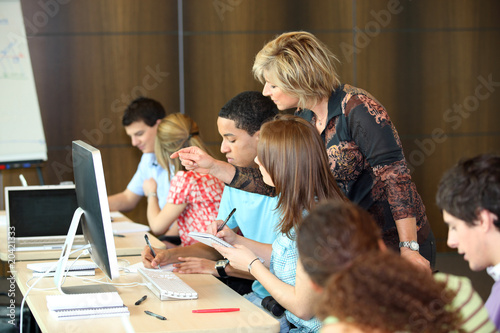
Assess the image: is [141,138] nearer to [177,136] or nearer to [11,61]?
[177,136]

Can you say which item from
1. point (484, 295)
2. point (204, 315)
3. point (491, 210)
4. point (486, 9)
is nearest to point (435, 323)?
point (491, 210)

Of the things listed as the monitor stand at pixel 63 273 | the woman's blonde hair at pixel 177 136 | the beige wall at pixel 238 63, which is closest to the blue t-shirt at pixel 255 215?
the monitor stand at pixel 63 273

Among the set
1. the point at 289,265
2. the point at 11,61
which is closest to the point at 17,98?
the point at 11,61

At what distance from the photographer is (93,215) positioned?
6.26 feet

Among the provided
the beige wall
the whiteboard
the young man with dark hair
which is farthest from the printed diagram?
the young man with dark hair

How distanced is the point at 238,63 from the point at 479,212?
3.60 metres

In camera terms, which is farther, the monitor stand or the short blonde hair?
the short blonde hair

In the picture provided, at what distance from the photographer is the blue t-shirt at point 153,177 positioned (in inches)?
153

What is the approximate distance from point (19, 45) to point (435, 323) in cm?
416

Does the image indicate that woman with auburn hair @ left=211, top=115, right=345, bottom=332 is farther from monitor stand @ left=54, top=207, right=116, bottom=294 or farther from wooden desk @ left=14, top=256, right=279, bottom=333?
monitor stand @ left=54, top=207, right=116, bottom=294

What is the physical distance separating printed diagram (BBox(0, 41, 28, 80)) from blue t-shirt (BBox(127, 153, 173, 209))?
1216mm

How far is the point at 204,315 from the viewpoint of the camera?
1.82 meters

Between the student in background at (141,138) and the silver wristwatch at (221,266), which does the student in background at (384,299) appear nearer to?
the silver wristwatch at (221,266)

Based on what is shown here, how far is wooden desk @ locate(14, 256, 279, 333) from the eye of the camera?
5.61 feet
